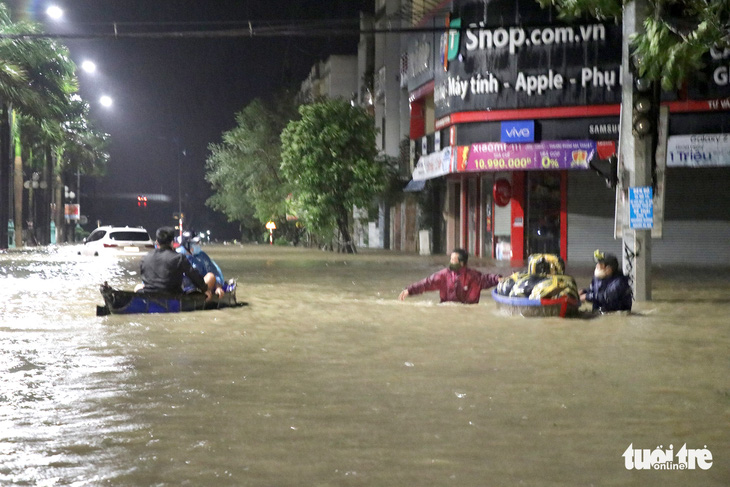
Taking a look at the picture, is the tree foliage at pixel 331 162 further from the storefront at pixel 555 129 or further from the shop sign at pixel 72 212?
the shop sign at pixel 72 212

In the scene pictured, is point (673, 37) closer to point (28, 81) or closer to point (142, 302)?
point (142, 302)

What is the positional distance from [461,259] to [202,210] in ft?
450

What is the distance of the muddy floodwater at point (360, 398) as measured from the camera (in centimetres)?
618

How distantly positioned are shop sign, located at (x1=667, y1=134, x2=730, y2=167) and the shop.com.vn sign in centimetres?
2834

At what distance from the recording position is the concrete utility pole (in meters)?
18.2

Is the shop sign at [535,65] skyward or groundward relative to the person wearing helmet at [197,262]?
skyward

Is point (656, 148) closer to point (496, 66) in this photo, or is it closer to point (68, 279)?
point (68, 279)

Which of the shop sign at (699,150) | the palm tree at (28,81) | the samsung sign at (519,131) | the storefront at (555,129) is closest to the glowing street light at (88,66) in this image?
the palm tree at (28,81)

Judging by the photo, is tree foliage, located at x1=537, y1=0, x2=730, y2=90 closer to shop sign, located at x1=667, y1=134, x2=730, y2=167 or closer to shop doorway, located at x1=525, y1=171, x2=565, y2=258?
shop sign, located at x1=667, y1=134, x2=730, y2=167

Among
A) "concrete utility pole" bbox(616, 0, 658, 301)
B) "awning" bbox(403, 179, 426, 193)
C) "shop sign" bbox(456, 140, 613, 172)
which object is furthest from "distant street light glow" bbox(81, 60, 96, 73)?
"concrete utility pole" bbox(616, 0, 658, 301)

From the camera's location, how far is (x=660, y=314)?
54.0 feet

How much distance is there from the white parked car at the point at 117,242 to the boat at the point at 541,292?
28434 mm

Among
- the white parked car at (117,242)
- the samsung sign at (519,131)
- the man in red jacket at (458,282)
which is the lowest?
the man in red jacket at (458,282)

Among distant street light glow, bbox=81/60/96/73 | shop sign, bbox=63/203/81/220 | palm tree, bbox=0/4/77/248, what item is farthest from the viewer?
shop sign, bbox=63/203/81/220
